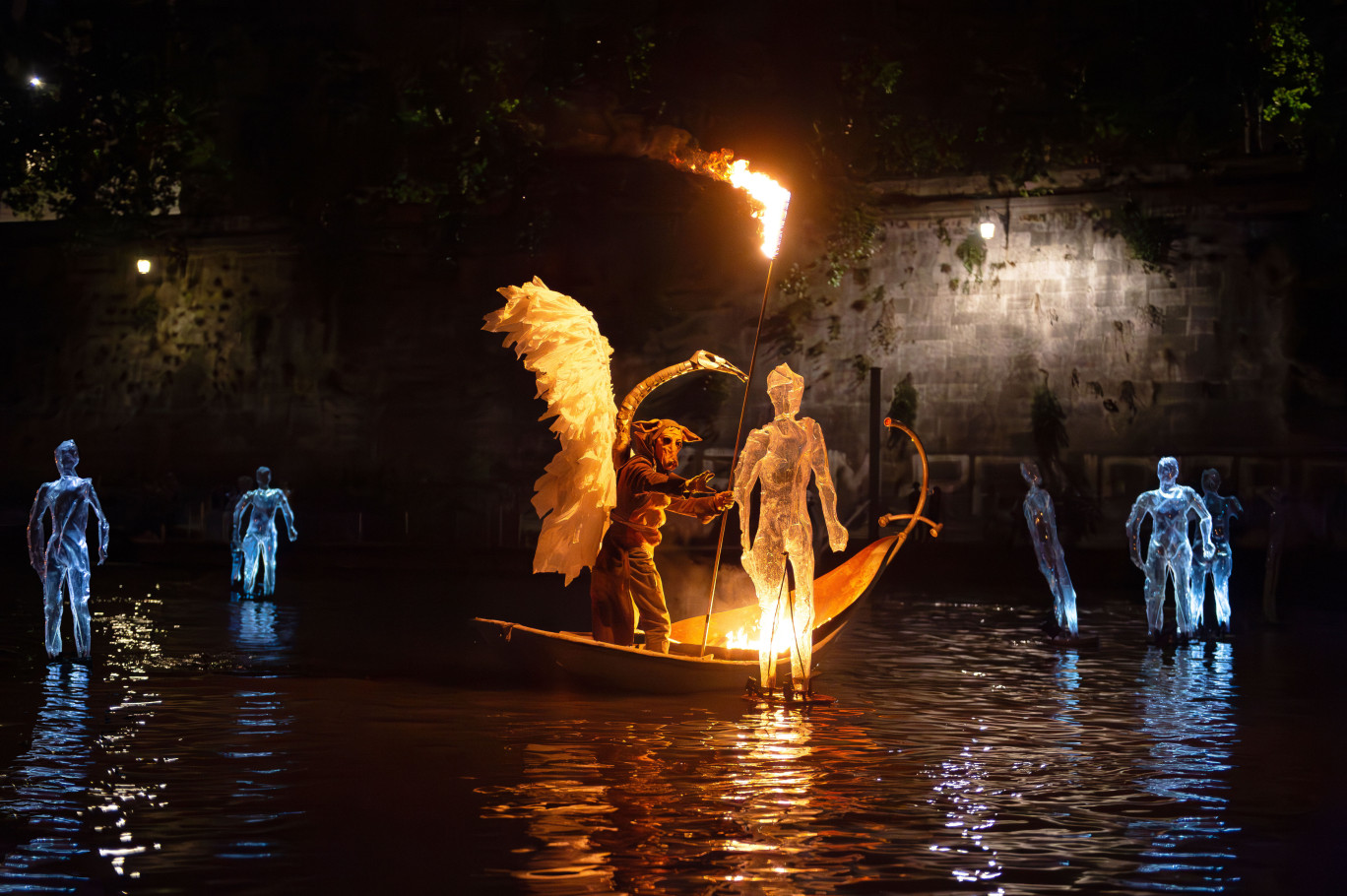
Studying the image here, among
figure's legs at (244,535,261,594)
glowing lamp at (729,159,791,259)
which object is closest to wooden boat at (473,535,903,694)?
glowing lamp at (729,159,791,259)

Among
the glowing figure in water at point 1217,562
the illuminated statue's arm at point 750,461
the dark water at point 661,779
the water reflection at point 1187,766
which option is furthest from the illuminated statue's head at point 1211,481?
the illuminated statue's arm at point 750,461

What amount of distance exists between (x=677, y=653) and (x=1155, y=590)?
17.9ft

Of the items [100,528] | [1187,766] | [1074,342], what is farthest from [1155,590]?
[1074,342]

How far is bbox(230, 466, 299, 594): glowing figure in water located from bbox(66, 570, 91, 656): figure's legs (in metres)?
6.77

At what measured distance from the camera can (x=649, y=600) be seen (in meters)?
10.8

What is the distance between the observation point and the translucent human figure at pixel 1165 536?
14.1m

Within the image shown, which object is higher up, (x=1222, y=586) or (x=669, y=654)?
(x=1222, y=586)

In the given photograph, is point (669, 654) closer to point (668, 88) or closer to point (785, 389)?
point (785, 389)

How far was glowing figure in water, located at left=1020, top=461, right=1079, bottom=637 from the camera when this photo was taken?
14172 millimetres

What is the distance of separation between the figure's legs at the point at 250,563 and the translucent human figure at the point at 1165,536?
10.3m

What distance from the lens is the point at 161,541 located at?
98.5 ft

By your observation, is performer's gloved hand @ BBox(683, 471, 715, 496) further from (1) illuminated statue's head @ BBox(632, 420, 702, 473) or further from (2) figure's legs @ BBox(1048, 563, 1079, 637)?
(2) figure's legs @ BBox(1048, 563, 1079, 637)

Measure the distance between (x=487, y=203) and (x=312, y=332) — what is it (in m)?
5.99

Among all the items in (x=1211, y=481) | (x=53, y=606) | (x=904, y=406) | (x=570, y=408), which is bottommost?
(x=53, y=606)
